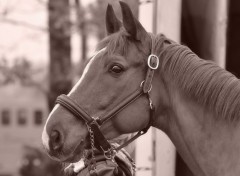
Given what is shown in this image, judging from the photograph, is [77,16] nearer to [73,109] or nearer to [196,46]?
[196,46]

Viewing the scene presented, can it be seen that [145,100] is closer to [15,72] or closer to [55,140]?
[55,140]

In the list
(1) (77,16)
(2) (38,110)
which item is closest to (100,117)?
(1) (77,16)

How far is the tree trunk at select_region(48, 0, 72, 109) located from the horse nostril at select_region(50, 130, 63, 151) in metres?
8.70

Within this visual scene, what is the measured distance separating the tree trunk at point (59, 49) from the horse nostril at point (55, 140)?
343 inches

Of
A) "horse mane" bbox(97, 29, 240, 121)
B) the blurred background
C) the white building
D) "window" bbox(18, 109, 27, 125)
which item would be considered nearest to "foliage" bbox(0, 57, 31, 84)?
the blurred background

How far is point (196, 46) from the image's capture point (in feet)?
22.1

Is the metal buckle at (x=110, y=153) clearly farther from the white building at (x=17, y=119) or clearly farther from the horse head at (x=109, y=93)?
the white building at (x=17, y=119)

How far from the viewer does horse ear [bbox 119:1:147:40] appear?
468cm

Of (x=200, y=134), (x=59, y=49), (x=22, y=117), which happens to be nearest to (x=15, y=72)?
(x=59, y=49)

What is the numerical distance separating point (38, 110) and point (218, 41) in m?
37.9

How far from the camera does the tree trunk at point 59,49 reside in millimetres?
13539

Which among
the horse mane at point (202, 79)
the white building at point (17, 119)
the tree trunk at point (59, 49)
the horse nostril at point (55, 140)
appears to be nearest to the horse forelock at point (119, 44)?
the horse mane at point (202, 79)

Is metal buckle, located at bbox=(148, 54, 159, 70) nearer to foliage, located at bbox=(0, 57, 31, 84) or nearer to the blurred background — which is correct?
the blurred background

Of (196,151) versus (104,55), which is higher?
(104,55)
